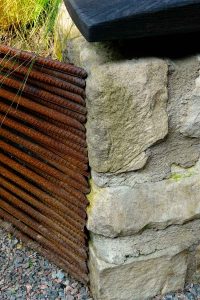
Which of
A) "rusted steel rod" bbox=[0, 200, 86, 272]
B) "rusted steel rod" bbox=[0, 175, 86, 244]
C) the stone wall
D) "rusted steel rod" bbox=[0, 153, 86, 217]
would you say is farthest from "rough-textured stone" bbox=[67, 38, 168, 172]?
"rusted steel rod" bbox=[0, 200, 86, 272]

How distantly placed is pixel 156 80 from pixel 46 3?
0.96 m

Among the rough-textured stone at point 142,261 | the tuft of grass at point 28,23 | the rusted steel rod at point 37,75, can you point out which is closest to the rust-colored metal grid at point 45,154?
the rusted steel rod at point 37,75

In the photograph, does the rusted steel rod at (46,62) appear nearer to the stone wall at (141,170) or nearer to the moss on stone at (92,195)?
the stone wall at (141,170)

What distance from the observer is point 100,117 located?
1.69 m

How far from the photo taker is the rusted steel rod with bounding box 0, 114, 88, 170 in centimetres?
190

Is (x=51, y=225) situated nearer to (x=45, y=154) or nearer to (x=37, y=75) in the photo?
(x=45, y=154)

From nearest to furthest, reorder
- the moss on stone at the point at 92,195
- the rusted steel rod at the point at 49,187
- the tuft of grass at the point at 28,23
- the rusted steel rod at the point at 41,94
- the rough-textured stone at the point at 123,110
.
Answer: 1. the rough-textured stone at the point at 123,110
2. the rusted steel rod at the point at 41,94
3. the moss on stone at the point at 92,195
4. the rusted steel rod at the point at 49,187
5. the tuft of grass at the point at 28,23

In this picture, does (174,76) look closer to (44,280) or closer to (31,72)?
(31,72)

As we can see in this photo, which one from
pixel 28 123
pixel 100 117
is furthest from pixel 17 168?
pixel 100 117

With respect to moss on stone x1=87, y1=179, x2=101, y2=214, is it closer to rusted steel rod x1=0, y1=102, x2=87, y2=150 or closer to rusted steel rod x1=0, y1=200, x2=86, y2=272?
rusted steel rod x1=0, y1=102, x2=87, y2=150

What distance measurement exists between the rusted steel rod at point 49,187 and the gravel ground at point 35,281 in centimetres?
40

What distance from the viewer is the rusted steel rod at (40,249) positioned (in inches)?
87.3

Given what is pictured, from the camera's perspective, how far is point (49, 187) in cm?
211

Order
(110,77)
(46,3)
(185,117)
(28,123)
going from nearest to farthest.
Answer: (110,77), (185,117), (28,123), (46,3)
